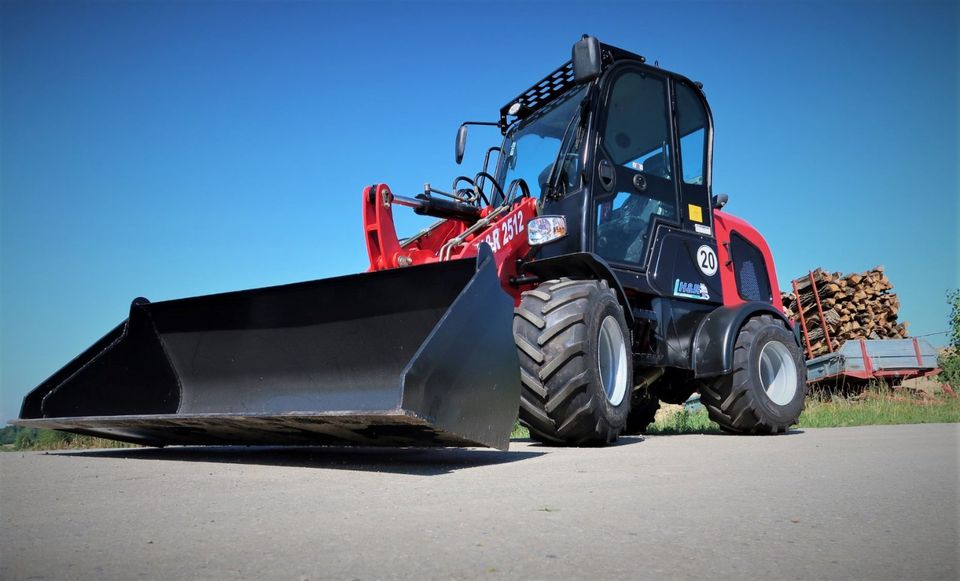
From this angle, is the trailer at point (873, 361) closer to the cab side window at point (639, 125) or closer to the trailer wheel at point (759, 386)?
Result: the trailer wheel at point (759, 386)

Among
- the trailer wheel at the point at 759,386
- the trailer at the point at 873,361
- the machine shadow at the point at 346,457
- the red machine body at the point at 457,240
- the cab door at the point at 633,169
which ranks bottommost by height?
the machine shadow at the point at 346,457

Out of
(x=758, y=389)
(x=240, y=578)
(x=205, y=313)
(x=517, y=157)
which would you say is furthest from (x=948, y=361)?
(x=240, y=578)

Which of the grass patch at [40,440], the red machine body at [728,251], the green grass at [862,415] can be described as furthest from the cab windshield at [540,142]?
the grass patch at [40,440]

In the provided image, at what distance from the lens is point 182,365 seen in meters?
5.03

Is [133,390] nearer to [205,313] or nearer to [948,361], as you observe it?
[205,313]

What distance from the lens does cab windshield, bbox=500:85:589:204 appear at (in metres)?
5.95

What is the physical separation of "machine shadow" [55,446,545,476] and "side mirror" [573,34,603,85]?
2425mm

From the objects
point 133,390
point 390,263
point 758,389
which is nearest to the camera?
point 133,390

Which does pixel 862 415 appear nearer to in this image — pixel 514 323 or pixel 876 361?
pixel 876 361

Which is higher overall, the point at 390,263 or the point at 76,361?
the point at 390,263

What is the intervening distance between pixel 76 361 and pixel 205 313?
85 centimetres

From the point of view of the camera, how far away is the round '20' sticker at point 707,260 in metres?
6.45

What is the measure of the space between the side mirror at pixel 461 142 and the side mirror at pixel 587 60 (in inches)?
83.7

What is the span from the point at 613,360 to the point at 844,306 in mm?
10337
